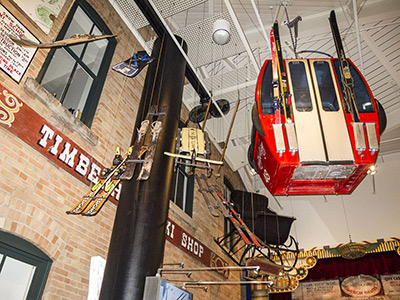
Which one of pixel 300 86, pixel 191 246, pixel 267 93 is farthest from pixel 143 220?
pixel 191 246

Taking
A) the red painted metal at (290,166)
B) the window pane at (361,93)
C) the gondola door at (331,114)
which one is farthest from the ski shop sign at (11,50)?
the window pane at (361,93)

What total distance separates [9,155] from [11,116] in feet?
1.21

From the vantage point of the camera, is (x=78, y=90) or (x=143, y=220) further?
(x=78, y=90)

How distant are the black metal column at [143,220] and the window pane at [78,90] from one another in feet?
2.55

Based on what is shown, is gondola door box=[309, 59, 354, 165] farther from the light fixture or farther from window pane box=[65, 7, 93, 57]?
window pane box=[65, 7, 93, 57]

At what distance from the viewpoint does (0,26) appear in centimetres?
301

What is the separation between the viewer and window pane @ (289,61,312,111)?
3254 millimetres

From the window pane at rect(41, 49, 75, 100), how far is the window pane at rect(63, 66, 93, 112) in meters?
0.11

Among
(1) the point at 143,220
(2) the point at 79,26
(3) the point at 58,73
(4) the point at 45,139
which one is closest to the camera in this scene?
(4) the point at 45,139

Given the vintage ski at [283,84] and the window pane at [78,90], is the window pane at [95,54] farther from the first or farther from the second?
the vintage ski at [283,84]

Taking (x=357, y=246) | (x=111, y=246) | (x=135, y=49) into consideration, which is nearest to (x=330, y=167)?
(x=111, y=246)

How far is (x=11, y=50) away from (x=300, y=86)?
10.0 feet

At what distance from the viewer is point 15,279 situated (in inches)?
110

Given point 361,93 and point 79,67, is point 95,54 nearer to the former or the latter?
point 79,67
